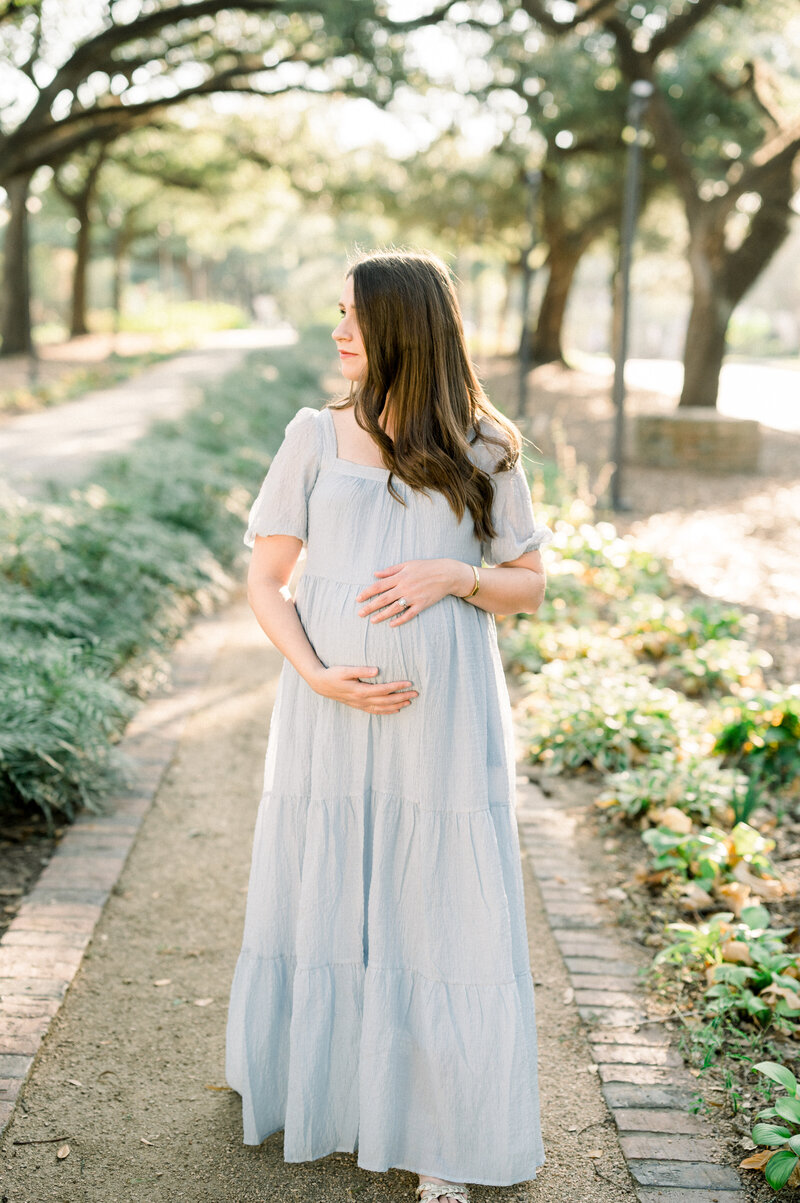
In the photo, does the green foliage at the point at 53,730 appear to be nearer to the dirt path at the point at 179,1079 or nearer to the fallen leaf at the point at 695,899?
the dirt path at the point at 179,1079

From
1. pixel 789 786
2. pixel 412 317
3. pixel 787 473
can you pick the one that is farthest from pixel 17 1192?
pixel 787 473

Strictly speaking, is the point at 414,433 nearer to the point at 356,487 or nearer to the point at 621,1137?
the point at 356,487

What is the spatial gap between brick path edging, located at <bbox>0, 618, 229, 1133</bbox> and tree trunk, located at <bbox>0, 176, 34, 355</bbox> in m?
19.3

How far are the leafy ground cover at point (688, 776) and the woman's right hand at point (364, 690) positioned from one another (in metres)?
1.25

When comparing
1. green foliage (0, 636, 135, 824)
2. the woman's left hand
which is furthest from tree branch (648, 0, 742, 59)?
the woman's left hand

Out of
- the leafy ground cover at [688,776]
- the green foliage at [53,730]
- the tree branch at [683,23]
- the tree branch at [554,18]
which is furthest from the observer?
the tree branch at [683,23]

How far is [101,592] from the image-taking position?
5.57 m

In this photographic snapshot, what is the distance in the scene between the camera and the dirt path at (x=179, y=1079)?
2.26 metres

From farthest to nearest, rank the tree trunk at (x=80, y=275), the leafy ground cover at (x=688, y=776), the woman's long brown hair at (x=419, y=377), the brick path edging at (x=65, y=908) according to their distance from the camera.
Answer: the tree trunk at (x=80, y=275) → the leafy ground cover at (x=688, y=776) → the brick path edging at (x=65, y=908) → the woman's long brown hair at (x=419, y=377)

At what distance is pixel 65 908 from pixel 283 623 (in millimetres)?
1705

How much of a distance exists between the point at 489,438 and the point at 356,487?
0.95ft

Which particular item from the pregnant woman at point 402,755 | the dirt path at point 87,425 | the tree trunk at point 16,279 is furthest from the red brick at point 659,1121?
the tree trunk at point 16,279

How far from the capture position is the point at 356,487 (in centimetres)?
205

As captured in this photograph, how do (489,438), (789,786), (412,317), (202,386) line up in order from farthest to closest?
(202,386) → (789,786) → (489,438) → (412,317)
